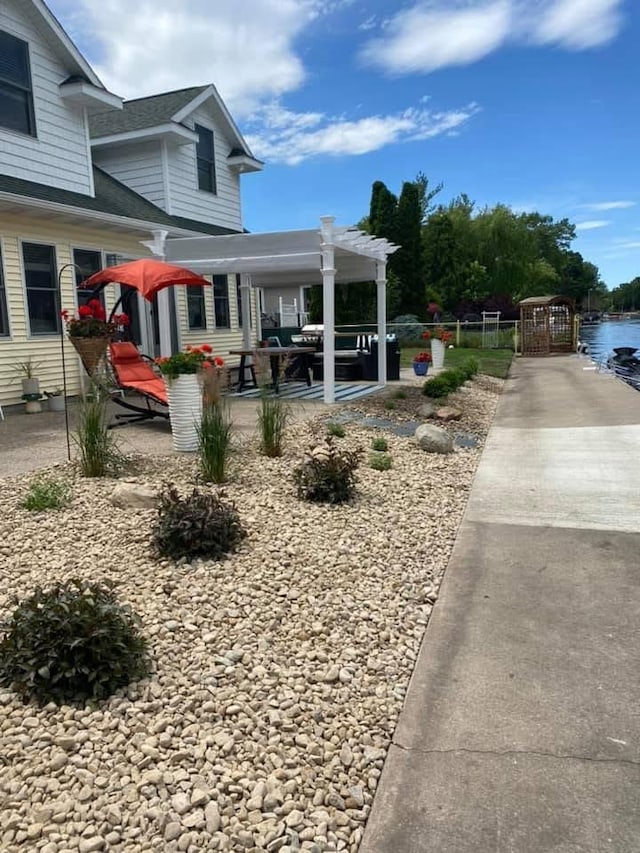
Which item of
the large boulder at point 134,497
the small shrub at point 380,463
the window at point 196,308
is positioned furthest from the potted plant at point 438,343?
the large boulder at point 134,497

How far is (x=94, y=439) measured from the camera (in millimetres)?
4875

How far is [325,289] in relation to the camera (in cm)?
909

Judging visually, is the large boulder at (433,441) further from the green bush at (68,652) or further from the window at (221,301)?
the window at (221,301)

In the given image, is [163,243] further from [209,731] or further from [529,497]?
[209,731]

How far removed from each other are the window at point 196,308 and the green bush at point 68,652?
431 inches

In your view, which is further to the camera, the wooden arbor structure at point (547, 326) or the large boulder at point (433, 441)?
the wooden arbor structure at point (547, 326)

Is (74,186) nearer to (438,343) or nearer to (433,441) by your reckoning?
(433,441)

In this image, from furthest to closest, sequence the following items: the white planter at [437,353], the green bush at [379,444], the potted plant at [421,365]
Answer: the white planter at [437,353] < the potted plant at [421,365] < the green bush at [379,444]

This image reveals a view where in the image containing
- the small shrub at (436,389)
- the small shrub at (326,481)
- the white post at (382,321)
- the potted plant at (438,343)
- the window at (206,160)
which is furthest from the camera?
the potted plant at (438,343)

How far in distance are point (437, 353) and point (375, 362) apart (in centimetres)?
404

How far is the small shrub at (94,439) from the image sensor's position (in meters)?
4.82

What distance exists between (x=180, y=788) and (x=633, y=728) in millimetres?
1550

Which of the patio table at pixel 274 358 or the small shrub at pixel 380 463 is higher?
the patio table at pixel 274 358

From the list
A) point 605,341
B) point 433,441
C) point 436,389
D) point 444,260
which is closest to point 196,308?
point 436,389
